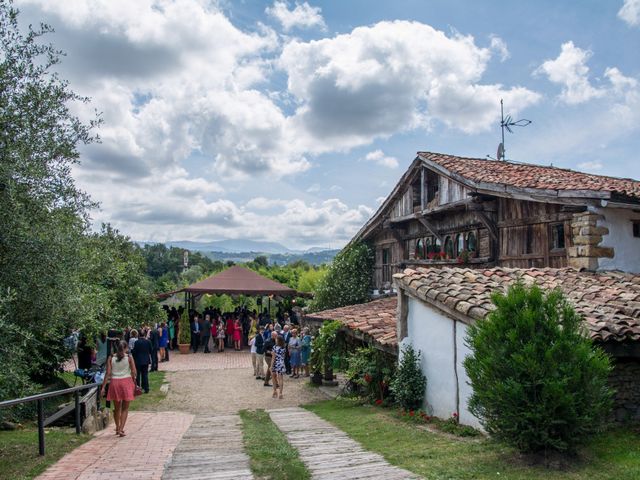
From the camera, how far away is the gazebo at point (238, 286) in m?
23.2

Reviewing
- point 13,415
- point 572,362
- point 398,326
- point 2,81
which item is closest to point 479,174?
point 398,326

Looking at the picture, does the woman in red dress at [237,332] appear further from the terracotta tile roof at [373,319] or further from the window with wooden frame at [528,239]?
the window with wooden frame at [528,239]

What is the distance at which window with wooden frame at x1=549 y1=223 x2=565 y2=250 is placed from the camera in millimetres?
11523

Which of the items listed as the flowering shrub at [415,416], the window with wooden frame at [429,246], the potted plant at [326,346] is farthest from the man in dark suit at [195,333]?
the flowering shrub at [415,416]

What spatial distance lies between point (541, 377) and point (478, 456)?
1287 millimetres

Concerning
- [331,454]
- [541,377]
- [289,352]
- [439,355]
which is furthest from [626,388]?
[289,352]

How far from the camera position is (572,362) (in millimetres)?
5773

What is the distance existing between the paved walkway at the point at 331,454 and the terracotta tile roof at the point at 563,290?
2.63 meters

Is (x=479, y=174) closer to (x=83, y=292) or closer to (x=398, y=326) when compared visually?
(x=398, y=326)

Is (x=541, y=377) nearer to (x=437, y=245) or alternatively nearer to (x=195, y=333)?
(x=437, y=245)

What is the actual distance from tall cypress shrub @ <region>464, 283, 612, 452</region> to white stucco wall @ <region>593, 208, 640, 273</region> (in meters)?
5.48

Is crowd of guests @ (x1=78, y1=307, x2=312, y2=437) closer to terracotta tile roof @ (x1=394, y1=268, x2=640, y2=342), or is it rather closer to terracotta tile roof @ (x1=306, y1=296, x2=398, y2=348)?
terracotta tile roof @ (x1=306, y1=296, x2=398, y2=348)

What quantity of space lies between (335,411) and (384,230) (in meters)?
9.31

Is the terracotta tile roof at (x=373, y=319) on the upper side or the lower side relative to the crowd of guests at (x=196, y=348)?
upper
